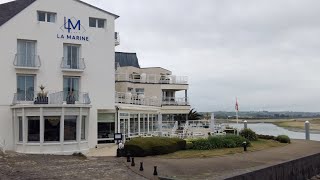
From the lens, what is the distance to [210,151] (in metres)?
27.0

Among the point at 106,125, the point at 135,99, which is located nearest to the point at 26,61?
the point at 106,125

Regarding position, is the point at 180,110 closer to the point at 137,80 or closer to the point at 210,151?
the point at 137,80

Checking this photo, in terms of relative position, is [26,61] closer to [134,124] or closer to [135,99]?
[134,124]

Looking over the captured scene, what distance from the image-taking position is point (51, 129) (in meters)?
26.8

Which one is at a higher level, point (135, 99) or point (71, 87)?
point (71, 87)

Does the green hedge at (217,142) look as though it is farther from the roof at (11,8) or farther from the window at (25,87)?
the roof at (11,8)

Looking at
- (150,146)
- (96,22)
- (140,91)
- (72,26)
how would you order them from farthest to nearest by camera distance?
(140,91), (96,22), (72,26), (150,146)

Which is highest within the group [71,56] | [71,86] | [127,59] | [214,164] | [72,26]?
[72,26]

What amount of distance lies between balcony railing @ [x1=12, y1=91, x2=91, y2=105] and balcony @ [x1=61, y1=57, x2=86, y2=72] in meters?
1.64

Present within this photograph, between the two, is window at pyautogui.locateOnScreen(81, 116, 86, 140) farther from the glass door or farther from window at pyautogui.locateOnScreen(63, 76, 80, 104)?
the glass door

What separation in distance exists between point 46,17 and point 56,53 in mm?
2576

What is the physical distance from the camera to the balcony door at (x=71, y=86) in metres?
30.1

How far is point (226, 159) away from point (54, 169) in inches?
372

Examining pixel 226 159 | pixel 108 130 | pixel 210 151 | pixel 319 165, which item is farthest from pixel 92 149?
pixel 319 165
